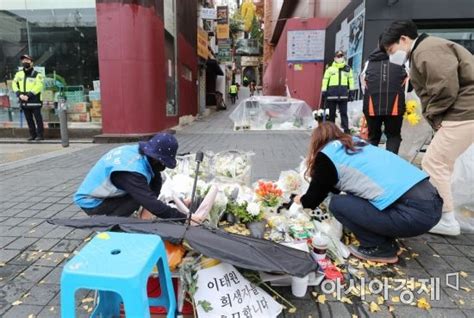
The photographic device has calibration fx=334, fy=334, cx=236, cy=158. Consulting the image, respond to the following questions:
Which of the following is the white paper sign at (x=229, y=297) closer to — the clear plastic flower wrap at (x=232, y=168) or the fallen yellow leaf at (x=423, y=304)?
the fallen yellow leaf at (x=423, y=304)

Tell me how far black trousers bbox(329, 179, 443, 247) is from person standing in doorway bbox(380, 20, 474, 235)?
0.57m

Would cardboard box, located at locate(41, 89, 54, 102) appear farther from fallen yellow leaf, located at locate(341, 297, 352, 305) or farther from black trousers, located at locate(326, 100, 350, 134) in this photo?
fallen yellow leaf, located at locate(341, 297, 352, 305)

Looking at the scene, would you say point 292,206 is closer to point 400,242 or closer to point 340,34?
point 400,242

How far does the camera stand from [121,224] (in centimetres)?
203

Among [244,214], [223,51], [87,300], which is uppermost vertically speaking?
[223,51]

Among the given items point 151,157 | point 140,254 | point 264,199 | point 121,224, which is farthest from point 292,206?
point 140,254

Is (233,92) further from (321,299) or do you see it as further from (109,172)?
(321,299)

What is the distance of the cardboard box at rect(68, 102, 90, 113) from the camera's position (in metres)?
9.12

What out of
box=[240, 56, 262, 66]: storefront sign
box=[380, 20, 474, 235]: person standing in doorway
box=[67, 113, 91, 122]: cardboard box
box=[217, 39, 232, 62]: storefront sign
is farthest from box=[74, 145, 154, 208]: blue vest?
box=[240, 56, 262, 66]: storefront sign


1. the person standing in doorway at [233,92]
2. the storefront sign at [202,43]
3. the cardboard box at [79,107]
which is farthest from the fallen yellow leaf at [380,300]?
the person standing in doorway at [233,92]

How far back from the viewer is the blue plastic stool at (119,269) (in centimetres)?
139

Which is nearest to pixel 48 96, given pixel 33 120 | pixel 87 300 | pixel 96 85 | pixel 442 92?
pixel 33 120

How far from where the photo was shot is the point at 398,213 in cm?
233

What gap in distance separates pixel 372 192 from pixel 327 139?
1.66 feet
